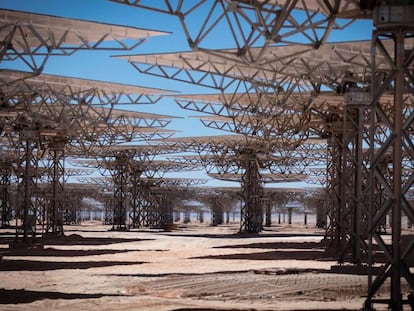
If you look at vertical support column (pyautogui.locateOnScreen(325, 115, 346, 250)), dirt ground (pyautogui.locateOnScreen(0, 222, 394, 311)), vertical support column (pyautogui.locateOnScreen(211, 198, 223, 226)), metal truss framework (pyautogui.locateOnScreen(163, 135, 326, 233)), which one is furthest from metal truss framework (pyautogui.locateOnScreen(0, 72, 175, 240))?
vertical support column (pyautogui.locateOnScreen(211, 198, 223, 226))

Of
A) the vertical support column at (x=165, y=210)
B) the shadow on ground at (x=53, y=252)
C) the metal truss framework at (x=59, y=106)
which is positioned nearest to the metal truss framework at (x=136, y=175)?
the vertical support column at (x=165, y=210)

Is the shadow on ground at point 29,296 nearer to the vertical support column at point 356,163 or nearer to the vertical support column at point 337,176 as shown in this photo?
the vertical support column at point 356,163

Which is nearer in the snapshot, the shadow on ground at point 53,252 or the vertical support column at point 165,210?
the shadow on ground at point 53,252

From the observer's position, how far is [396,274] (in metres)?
11.9

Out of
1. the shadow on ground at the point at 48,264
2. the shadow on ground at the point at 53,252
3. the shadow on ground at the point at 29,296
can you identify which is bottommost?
the shadow on ground at the point at 53,252

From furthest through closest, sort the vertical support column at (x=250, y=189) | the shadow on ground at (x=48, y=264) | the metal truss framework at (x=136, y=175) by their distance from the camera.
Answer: the metal truss framework at (x=136, y=175) → the vertical support column at (x=250, y=189) → the shadow on ground at (x=48, y=264)

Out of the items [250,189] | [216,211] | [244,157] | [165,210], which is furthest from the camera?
[216,211]

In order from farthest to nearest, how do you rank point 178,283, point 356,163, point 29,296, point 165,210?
point 165,210 < point 356,163 < point 178,283 < point 29,296

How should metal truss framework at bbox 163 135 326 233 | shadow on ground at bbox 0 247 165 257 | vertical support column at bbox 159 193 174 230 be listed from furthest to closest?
vertical support column at bbox 159 193 174 230 → metal truss framework at bbox 163 135 326 233 → shadow on ground at bbox 0 247 165 257

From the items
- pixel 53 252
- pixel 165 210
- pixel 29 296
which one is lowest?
pixel 53 252

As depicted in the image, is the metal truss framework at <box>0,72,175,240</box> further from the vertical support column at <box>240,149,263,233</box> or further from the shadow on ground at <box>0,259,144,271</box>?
the vertical support column at <box>240,149,263,233</box>

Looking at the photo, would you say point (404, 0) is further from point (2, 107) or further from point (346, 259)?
point (2, 107)

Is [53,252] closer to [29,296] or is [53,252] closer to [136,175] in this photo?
[29,296]

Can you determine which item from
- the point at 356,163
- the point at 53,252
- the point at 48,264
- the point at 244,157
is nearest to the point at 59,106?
the point at 53,252
